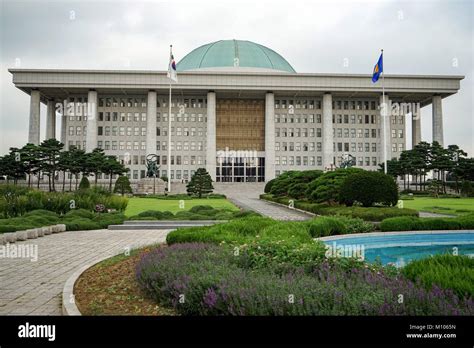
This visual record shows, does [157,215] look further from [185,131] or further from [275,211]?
[185,131]

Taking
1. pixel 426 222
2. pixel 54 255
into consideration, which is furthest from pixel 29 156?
pixel 426 222

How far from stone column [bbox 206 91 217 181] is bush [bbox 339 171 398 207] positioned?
160ft

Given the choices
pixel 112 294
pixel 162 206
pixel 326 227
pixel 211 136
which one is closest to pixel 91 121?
pixel 211 136

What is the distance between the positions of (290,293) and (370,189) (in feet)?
52.9

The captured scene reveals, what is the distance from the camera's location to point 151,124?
68.4 meters

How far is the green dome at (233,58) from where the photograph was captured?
7550 cm

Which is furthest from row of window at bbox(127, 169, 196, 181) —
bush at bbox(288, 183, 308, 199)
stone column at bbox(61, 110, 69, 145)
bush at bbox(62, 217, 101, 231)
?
bush at bbox(62, 217, 101, 231)

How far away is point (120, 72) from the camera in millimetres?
66500

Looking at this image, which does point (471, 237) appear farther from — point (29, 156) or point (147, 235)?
point (29, 156)

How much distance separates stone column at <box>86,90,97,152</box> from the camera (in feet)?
222

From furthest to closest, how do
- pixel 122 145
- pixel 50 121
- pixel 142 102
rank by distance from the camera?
pixel 142 102, pixel 50 121, pixel 122 145

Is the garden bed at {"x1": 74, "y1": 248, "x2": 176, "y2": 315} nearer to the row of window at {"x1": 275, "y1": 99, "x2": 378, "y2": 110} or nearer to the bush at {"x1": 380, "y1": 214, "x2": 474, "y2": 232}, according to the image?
the bush at {"x1": 380, "y1": 214, "x2": 474, "y2": 232}

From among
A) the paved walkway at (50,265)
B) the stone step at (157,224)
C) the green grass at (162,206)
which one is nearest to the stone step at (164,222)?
the stone step at (157,224)

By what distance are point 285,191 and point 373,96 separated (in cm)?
4994
